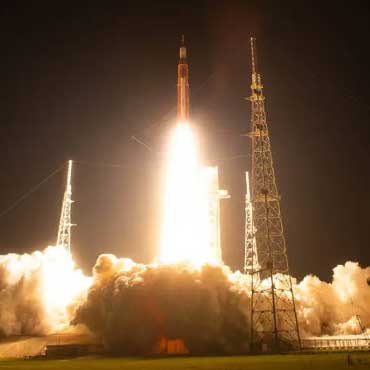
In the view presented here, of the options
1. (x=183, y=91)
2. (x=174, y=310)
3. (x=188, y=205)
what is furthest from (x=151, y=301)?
(x=183, y=91)

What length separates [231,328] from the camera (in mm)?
41000

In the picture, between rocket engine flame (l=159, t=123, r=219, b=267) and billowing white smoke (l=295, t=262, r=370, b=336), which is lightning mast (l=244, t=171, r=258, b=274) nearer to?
rocket engine flame (l=159, t=123, r=219, b=267)

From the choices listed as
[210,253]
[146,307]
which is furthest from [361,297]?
[146,307]

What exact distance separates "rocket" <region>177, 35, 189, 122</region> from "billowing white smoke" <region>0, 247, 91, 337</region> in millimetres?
16619

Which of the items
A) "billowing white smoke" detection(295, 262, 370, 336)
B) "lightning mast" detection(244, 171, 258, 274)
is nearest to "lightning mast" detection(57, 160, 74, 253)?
"lightning mast" detection(244, 171, 258, 274)

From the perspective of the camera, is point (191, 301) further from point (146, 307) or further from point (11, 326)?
point (11, 326)

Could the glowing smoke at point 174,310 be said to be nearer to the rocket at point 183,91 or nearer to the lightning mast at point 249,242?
the lightning mast at point 249,242

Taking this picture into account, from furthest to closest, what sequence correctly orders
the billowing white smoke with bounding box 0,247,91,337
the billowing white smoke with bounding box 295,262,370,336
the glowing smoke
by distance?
1. the billowing white smoke with bounding box 295,262,370,336
2. the billowing white smoke with bounding box 0,247,91,337
3. the glowing smoke

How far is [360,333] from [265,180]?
16602 mm

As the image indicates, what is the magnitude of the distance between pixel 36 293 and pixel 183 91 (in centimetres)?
2237

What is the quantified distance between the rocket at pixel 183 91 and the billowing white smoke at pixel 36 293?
16619mm

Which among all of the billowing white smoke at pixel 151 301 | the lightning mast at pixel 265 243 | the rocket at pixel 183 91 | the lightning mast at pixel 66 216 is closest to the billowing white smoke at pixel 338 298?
the billowing white smoke at pixel 151 301

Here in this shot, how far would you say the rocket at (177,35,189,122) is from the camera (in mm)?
48906

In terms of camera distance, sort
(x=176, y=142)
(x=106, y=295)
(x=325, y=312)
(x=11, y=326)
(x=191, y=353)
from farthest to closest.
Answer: (x=325, y=312)
(x=176, y=142)
(x=11, y=326)
(x=106, y=295)
(x=191, y=353)
